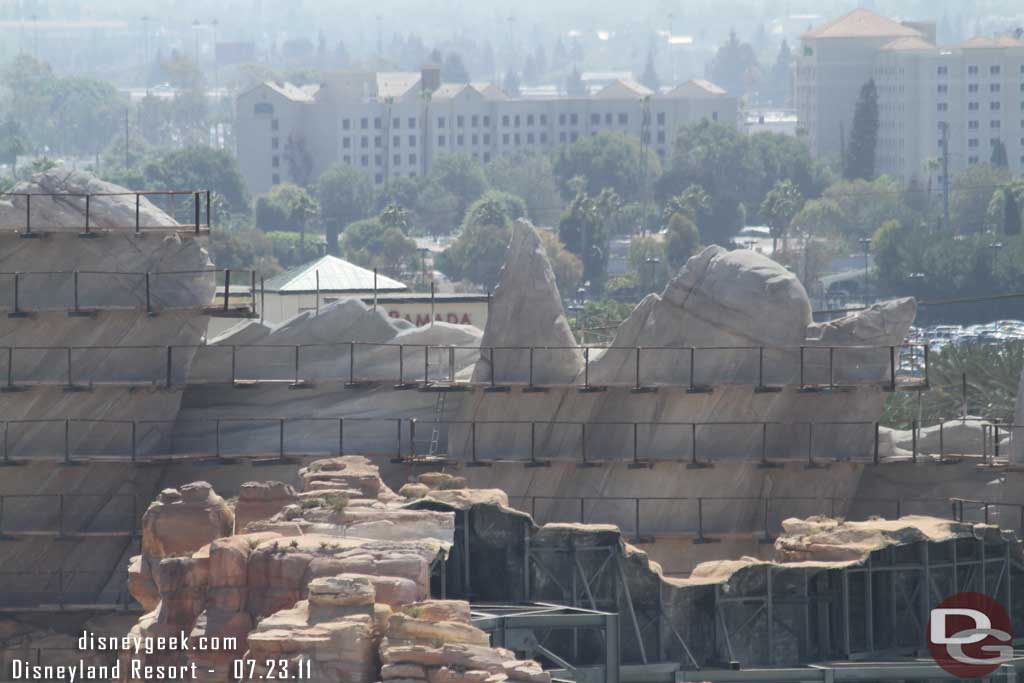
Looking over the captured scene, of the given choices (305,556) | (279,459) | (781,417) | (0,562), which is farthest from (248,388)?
(305,556)

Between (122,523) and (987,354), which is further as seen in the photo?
(987,354)

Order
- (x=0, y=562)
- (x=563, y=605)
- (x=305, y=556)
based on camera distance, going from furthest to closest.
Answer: (x=0, y=562)
(x=563, y=605)
(x=305, y=556)

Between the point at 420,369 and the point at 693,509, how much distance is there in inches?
275

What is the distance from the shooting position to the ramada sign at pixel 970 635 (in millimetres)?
53375

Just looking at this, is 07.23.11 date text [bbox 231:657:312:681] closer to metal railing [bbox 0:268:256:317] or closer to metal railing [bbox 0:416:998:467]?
metal railing [bbox 0:416:998:467]

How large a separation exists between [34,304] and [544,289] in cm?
1078

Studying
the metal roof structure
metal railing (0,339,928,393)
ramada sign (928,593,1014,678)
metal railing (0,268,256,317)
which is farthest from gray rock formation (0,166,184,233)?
the metal roof structure

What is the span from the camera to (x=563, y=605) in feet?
175

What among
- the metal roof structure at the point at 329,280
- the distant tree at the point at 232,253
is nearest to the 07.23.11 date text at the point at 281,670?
the metal roof structure at the point at 329,280

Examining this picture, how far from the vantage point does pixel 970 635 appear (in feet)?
180

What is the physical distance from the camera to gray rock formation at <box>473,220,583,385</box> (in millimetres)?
64188

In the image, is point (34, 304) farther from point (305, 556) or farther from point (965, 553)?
point (965, 553)

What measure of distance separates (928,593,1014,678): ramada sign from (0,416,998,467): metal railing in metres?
8.19

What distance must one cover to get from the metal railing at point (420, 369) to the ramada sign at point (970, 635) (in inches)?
329
